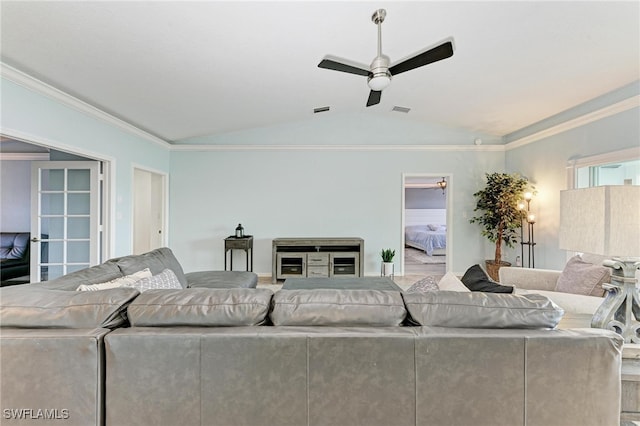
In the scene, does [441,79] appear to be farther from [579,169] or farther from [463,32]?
[579,169]

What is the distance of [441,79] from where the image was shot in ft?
11.5

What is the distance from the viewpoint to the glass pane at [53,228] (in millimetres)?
3600

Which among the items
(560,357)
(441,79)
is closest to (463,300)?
(560,357)

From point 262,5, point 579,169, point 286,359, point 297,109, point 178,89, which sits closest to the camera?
point 286,359

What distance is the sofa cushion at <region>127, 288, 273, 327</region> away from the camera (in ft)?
4.20

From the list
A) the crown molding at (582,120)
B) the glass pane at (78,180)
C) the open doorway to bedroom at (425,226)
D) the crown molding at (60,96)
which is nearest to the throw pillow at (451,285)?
the crown molding at (582,120)

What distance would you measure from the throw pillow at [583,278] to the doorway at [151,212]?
560 centimetres

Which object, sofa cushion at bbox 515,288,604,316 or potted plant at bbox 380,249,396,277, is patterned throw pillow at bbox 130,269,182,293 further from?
potted plant at bbox 380,249,396,277

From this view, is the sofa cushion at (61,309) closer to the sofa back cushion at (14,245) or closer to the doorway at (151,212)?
the doorway at (151,212)

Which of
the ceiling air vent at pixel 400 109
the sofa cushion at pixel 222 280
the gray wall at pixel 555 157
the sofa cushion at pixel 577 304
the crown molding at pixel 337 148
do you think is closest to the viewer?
the sofa cushion at pixel 577 304

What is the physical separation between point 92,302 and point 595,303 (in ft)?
9.08

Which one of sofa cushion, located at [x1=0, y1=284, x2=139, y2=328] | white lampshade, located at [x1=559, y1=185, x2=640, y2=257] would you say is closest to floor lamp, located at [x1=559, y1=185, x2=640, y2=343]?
white lampshade, located at [x1=559, y1=185, x2=640, y2=257]

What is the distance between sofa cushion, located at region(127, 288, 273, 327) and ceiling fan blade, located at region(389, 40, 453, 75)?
193 cm

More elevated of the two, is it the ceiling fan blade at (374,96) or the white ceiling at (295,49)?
the white ceiling at (295,49)
